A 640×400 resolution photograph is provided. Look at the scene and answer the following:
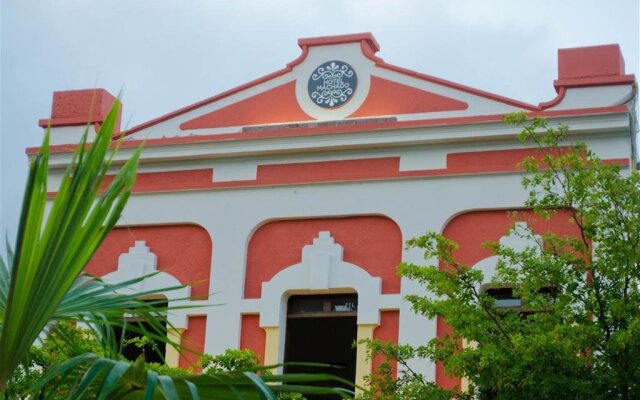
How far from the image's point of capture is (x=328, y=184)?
1816 cm

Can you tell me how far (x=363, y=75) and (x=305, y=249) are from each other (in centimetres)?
258

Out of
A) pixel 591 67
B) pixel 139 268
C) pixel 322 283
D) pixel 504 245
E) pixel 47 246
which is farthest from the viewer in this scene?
pixel 139 268

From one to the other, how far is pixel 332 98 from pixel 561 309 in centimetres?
647

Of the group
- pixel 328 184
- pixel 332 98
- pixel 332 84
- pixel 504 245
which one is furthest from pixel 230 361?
pixel 332 84

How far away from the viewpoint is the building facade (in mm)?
17359

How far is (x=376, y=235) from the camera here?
A: 17922 millimetres

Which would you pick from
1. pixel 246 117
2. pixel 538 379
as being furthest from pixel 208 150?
pixel 538 379

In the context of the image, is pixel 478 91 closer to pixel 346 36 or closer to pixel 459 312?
pixel 346 36

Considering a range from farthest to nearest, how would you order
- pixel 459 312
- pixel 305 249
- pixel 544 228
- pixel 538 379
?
pixel 305 249 → pixel 544 228 → pixel 459 312 → pixel 538 379

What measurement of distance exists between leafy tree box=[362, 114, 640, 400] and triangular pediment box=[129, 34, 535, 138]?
152 inches

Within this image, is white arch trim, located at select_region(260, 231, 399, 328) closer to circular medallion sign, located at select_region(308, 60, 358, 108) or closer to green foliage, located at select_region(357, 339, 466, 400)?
circular medallion sign, located at select_region(308, 60, 358, 108)

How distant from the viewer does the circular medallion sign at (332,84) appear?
729 inches

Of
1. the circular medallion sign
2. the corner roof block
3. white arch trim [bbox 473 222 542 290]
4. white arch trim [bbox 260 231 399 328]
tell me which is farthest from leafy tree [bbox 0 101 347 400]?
the circular medallion sign

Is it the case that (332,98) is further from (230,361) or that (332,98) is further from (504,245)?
(230,361)
